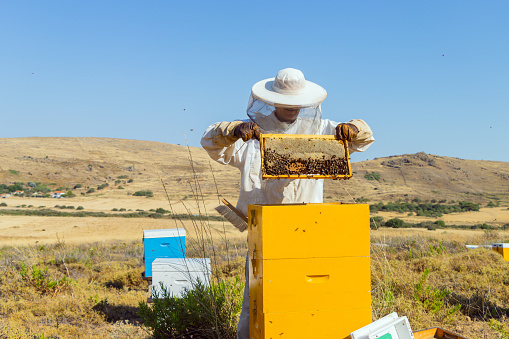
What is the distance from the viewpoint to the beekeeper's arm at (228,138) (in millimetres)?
3195

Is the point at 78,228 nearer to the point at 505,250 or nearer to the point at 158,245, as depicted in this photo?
the point at 158,245

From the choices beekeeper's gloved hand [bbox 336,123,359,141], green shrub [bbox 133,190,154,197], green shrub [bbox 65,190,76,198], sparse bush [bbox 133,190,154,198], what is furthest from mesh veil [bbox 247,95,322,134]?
green shrub [bbox 65,190,76,198]

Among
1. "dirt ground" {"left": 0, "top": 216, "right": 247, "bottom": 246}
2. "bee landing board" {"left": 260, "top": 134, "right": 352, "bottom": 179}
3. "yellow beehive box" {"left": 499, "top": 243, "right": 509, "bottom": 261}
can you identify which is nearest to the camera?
"bee landing board" {"left": 260, "top": 134, "right": 352, "bottom": 179}

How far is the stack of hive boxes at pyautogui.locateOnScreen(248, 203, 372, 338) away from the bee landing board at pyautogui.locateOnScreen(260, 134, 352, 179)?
1.30ft

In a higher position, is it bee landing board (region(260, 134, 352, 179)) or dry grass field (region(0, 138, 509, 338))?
bee landing board (region(260, 134, 352, 179))

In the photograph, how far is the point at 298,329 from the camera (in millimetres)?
2572

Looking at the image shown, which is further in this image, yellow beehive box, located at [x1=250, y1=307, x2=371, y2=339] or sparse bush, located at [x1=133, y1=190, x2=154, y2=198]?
sparse bush, located at [x1=133, y1=190, x2=154, y2=198]

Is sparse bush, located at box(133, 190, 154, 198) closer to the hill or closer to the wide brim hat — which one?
the hill

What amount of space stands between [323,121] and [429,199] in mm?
42776

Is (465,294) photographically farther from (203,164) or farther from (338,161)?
(203,164)

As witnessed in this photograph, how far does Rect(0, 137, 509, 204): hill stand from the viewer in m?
44.8

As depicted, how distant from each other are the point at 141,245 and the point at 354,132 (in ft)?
42.2

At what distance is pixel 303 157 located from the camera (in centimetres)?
311

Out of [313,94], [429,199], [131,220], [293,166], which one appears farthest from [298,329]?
[429,199]
